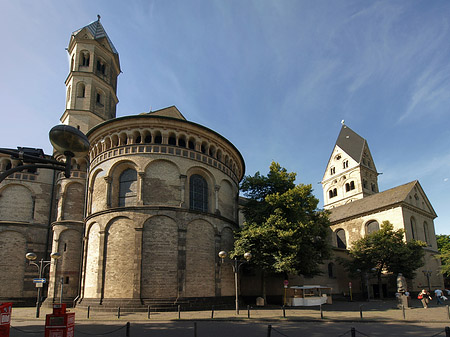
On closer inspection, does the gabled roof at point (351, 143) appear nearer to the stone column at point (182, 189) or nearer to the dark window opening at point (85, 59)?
the stone column at point (182, 189)

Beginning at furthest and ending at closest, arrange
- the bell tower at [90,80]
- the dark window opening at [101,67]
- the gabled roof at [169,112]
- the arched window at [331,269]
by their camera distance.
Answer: the arched window at [331,269] < the dark window opening at [101,67] < the bell tower at [90,80] < the gabled roof at [169,112]

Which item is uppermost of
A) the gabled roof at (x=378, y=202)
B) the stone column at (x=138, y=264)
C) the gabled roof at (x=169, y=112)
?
the gabled roof at (x=169, y=112)

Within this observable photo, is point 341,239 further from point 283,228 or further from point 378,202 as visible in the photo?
point 283,228

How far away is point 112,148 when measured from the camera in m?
25.8

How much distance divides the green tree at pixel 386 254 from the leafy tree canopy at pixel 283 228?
1111 centimetres

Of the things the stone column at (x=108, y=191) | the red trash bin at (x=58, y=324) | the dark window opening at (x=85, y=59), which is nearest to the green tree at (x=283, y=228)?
the stone column at (x=108, y=191)

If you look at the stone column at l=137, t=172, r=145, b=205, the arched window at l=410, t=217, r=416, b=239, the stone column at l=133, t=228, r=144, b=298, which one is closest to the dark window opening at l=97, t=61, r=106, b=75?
the stone column at l=137, t=172, r=145, b=205

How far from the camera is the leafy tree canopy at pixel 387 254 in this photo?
3528cm

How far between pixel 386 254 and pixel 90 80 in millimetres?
37005

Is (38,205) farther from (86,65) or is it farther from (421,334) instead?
(421,334)

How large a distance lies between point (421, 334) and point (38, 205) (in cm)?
3193

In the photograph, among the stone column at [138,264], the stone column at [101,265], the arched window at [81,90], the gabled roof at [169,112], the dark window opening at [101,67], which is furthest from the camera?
the dark window opening at [101,67]

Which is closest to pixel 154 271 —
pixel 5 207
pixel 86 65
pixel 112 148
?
pixel 112 148

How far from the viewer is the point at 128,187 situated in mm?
24906
